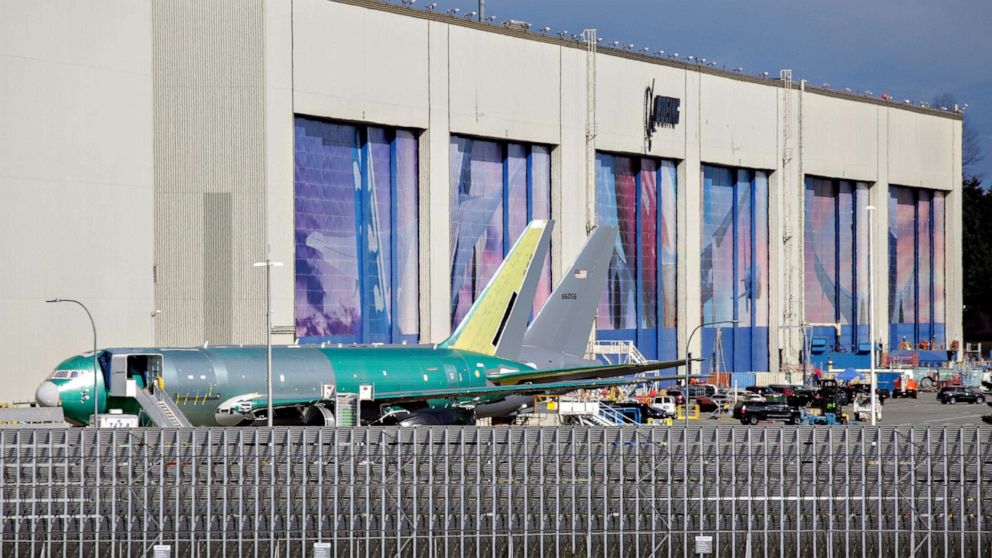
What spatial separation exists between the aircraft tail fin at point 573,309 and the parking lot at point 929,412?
946 inches

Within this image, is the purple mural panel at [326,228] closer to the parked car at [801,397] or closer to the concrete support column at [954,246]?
the parked car at [801,397]

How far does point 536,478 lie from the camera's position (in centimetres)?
4375

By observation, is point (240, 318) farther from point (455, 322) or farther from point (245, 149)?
point (455, 322)

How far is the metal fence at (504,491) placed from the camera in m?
43.4

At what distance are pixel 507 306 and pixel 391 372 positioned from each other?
9474 millimetres

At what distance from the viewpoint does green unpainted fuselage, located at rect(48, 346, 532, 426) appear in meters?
64.7

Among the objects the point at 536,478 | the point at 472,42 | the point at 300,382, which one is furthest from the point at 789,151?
the point at 536,478

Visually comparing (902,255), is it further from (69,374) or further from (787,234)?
(69,374)

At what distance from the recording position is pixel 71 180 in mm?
95625

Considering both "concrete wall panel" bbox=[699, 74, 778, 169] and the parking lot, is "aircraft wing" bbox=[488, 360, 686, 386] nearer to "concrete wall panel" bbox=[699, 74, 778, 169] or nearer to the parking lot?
the parking lot

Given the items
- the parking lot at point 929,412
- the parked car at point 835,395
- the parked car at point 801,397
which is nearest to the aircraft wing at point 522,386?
the parking lot at point 929,412

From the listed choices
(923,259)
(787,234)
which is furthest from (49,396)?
(923,259)

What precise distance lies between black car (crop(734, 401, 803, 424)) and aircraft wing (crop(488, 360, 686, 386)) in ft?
60.5

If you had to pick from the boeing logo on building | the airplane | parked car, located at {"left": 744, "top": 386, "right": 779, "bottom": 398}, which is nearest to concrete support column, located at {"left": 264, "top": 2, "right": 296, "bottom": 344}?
the airplane
